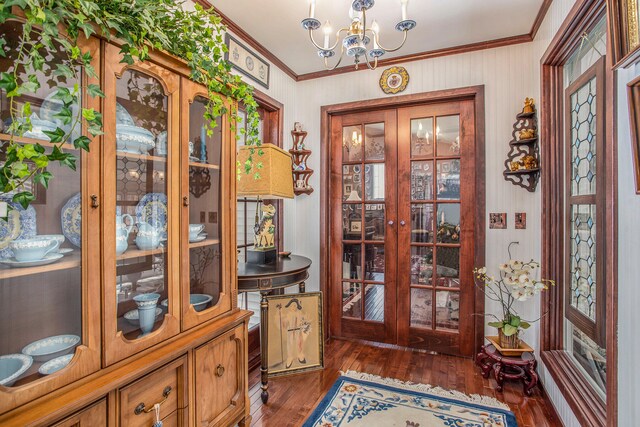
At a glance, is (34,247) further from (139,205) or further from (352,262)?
(352,262)

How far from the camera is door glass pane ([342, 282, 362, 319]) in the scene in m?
3.04

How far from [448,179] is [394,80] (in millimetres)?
987

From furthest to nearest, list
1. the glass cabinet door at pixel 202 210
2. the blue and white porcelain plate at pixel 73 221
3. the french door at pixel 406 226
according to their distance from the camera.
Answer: the french door at pixel 406 226
the glass cabinet door at pixel 202 210
the blue and white porcelain plate at pixel 73 221

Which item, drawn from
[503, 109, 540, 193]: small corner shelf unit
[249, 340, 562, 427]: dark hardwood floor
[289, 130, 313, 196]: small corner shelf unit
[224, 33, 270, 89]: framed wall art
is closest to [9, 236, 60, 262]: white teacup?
[249, 340, 562, 427]: dark hardwood floor

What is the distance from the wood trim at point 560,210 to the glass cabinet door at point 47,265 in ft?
6.25

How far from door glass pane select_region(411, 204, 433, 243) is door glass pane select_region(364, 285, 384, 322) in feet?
1.85

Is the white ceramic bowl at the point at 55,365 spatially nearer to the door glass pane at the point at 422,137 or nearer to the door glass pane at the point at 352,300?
the door glass pane at the point at 352,300

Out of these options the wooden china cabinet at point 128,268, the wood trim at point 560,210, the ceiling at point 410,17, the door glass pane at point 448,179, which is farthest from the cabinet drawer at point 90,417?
the door glass pane at point 448,179

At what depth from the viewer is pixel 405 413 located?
1964mm

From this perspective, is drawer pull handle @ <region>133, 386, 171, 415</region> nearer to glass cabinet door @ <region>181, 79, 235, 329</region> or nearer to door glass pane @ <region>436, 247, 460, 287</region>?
glass cabinet door @ <region>181, 79, 235, 329</region>

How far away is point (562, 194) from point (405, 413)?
1.67 metres

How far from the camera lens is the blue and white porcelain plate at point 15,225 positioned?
3.03 feet

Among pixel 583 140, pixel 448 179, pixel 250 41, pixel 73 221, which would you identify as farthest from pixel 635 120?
pixel 250 41

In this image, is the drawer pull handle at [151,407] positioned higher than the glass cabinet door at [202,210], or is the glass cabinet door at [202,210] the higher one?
the glass cabinet door at [202,210]
